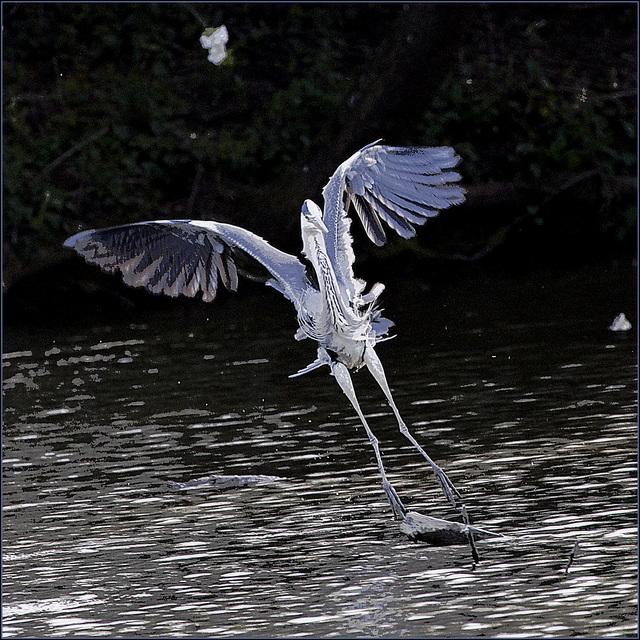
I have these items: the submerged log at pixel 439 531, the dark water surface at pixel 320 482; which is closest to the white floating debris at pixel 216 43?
the dark water surface at pixel 320 482

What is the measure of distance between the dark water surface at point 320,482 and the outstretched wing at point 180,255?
1.55m

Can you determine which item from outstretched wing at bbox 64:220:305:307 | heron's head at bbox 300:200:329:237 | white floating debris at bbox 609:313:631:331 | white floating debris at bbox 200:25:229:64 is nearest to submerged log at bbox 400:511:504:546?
outstretched wing at bbox 64:220:305:307

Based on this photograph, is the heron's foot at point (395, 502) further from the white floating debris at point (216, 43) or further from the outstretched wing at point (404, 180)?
the white floating debris at point (216, 43)

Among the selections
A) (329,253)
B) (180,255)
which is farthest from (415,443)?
(180,255)

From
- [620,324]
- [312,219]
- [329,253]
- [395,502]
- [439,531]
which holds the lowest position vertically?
[439,531]

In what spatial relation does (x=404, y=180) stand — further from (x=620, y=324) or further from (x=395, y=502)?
(x=620, y=324)

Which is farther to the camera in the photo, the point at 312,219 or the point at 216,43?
the point at 216,43

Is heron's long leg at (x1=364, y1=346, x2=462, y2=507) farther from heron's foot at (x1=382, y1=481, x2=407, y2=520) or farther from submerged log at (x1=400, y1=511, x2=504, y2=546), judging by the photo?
submerged log at (x1=400, y1=511, x2=504, y2=546)

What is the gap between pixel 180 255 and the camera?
9188 millimetres

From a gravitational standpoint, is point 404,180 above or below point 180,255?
above

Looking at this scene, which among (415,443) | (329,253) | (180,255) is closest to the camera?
(329,253)

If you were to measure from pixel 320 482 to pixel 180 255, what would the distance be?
1913mm

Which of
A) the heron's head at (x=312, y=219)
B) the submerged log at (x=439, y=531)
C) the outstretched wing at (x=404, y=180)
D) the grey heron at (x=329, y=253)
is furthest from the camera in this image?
the outstretched wing at (x=404, y=180)

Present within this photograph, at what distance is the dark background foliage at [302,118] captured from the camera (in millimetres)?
19797
